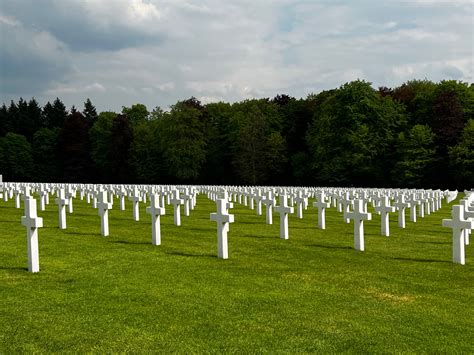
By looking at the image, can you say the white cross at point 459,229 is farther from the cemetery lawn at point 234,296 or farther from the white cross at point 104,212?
the white cross at point 104,212

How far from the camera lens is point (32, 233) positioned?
8242mm

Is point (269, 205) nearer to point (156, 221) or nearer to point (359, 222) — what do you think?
point (359, 222)

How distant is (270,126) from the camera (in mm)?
64688

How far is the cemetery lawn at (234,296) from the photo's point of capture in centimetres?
502

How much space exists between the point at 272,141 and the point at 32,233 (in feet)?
173

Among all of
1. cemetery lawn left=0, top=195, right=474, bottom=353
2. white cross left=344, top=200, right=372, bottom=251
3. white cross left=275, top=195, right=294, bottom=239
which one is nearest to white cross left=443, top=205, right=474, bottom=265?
cemetery lawn left=0, top=195, right=474, bottom=353

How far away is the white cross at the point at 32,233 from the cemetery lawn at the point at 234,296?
0.22 metres

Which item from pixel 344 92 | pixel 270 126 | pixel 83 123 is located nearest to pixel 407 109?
pixel 344 92

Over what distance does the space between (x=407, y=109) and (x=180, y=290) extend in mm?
53904

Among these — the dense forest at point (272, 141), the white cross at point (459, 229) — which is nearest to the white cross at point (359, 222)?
the white cross at point (459, 229)

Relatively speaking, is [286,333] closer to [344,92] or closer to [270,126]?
[344,92]

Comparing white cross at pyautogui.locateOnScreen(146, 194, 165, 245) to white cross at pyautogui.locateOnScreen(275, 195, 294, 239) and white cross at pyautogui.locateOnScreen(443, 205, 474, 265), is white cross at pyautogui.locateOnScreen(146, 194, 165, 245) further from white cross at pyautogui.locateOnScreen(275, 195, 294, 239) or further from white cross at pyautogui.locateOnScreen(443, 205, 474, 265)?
white cross at pyautogui.locateOnScreen(443, 205, 474, 265)

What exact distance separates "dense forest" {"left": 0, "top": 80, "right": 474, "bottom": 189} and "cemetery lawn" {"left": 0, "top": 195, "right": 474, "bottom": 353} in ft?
133

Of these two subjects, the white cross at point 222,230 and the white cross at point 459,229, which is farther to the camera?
the white cross at point 222,230
